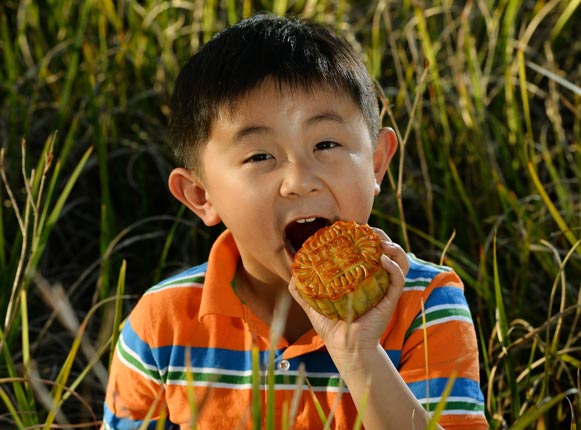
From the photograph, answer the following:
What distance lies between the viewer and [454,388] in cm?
145

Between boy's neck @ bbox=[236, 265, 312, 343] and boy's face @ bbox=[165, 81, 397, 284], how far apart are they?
10 centimetres

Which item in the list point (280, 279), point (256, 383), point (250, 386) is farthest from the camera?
point (280, 279)

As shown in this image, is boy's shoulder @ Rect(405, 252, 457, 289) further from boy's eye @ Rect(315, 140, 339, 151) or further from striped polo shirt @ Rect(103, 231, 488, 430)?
boy's eye @ Rect(315, 140, 339, 151)

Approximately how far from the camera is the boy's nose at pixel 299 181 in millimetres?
1406

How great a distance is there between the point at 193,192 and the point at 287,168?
324 mm

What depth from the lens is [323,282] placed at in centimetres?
135

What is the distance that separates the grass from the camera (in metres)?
2.02

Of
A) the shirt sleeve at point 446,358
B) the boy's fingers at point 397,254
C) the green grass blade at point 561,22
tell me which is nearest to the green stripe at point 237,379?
the shirt sleeve at point 446,358

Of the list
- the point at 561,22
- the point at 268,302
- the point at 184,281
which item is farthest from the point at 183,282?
the point at 561,22

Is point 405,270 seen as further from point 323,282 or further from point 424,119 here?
point 424,119

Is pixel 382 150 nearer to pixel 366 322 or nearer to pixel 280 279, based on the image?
pixel 280 279

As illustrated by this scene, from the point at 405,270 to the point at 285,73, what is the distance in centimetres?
36

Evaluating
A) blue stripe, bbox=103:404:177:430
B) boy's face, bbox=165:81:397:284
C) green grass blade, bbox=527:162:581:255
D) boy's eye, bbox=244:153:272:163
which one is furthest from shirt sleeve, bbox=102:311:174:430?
green grass blade, bbox=527:162:581:255

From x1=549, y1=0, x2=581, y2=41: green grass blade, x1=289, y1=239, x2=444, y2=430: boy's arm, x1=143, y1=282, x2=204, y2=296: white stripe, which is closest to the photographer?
x1=289, y1=239, x2=444, y2=430: boy's arm
